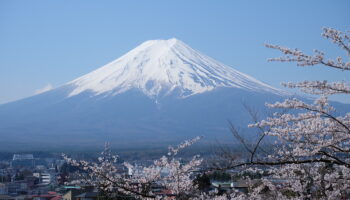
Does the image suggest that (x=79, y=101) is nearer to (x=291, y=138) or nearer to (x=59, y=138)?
(x=59, y=138)

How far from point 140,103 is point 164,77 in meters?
9.44

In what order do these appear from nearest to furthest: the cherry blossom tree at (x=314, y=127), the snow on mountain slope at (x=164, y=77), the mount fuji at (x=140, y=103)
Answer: the cherry blossom tree at (x=314, y=127) < the mount fuji at (x=140, y=103) < the snow on mountain slope at (x=164, y=77)

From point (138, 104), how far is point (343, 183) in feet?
271

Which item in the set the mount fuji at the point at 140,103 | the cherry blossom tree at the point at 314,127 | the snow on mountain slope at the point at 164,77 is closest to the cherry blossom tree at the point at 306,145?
the cherry blossom tree at the point at 314,127

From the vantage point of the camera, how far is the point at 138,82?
307ft

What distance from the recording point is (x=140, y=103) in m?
87.4

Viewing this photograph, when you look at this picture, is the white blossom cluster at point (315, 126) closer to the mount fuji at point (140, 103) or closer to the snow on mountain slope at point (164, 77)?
the mount fuji at point (140, 103)

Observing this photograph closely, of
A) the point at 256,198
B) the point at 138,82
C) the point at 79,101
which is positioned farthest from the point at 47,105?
the point at 256,198

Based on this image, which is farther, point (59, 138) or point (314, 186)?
point (59, 138)

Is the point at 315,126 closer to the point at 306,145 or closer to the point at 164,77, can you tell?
the point at 306,145

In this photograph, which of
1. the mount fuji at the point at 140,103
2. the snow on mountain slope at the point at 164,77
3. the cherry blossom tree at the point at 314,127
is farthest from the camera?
the snow on mountain slope at the point at 164,77

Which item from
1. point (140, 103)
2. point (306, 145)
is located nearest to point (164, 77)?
point (140, 103)

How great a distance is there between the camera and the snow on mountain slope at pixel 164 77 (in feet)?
299

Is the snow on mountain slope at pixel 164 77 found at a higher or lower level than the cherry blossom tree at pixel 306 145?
higher
